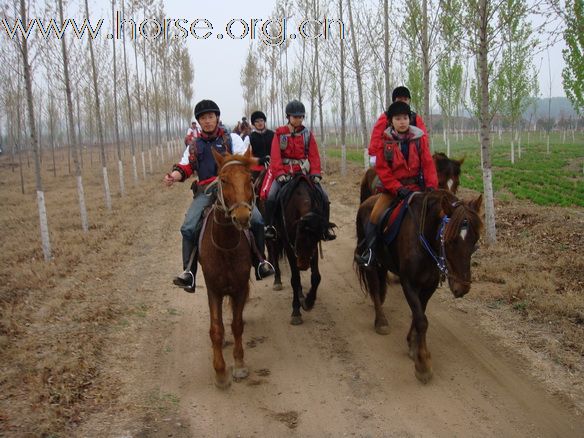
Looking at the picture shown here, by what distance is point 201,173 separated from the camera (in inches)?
214

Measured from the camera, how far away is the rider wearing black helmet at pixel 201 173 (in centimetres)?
505

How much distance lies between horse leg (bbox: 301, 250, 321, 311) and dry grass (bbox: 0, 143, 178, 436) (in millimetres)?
2489

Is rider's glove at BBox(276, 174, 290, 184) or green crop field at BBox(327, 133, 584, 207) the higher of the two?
rider's glove at BBox(276, 174, 290, 184)

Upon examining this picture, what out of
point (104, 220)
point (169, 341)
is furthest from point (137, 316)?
point (104, 220)

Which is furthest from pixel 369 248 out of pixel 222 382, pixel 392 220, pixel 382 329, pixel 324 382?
pixel 222 382

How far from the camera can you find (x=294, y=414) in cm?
407

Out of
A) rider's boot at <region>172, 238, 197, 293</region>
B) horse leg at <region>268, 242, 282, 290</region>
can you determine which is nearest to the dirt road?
horse leg at <region>268, 242, 282, 290</region>

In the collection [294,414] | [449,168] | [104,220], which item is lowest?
[294,414]

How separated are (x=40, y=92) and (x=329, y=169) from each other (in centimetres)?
2293

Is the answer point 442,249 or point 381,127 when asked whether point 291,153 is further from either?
point 442,249

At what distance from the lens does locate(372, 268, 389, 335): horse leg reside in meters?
5.73

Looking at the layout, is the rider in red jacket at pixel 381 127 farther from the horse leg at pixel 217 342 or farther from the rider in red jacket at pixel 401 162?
the horse leg at pixel 217 342

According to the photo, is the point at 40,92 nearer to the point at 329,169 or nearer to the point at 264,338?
the point at 329,169

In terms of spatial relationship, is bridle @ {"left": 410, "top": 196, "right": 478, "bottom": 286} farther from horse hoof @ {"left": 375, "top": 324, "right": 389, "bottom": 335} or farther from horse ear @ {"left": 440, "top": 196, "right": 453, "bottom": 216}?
horse hoof @ {"left": 375, "top": 324, "right": 389, "bottom": 335}
